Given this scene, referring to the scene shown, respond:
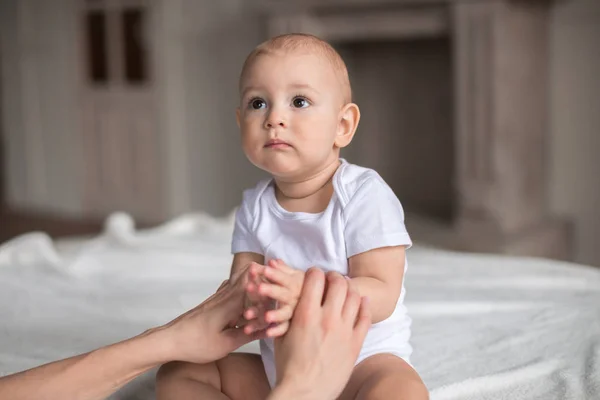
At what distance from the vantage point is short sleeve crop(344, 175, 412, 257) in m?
0.98

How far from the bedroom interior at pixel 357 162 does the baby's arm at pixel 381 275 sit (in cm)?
17

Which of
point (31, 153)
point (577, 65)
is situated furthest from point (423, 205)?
point (31, 153)

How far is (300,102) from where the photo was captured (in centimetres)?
99

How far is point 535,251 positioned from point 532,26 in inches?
36.6

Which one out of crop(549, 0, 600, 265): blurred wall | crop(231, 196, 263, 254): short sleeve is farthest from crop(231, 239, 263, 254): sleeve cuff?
crop(549, 0, 600, 265): blurred wall

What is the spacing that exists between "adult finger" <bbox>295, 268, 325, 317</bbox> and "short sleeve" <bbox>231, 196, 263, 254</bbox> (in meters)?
0.24

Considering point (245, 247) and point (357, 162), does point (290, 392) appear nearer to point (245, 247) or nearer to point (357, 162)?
point (245, 247)

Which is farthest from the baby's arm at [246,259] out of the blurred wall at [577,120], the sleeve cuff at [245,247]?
the blurred wall at [577,120]

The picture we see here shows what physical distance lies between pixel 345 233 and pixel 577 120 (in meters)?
2.65

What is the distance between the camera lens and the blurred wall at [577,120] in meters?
3.29

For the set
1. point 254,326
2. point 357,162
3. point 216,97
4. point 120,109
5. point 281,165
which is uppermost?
point 281,165

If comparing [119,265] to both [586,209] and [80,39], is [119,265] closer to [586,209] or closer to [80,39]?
[586,209]

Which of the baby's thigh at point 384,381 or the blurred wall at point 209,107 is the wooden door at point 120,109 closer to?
the blurred wall at point 209,107

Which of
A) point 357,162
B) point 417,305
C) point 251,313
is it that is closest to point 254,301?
point 251,313
